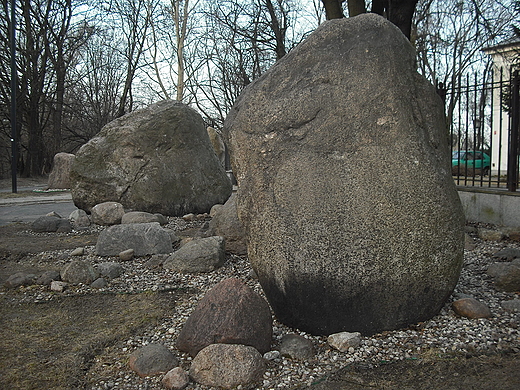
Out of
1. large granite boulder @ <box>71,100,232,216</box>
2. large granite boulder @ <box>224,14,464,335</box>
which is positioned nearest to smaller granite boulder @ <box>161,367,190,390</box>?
large granite boulder @ <box>224,14,464,335</box>

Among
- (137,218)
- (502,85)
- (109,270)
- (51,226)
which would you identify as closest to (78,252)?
(109,270)

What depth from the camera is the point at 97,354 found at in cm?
288

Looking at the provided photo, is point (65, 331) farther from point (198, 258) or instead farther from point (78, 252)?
point (78, 252)

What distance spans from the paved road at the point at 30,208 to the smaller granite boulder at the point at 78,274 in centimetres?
455

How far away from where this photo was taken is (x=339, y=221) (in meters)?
2.86

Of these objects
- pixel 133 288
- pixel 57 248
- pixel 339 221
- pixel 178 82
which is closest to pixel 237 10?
pixel 178 82

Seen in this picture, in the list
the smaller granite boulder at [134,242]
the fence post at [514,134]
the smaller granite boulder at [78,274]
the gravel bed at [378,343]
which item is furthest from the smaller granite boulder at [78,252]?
the fence post at [514,134]

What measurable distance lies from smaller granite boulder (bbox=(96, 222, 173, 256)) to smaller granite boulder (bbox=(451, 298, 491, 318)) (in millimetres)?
3444

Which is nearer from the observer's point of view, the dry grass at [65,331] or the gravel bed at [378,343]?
the gravel bed at [378,343]

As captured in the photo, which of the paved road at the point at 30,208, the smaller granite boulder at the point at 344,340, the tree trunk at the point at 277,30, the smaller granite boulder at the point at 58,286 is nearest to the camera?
the smaller granite boulder at the point at 344,340

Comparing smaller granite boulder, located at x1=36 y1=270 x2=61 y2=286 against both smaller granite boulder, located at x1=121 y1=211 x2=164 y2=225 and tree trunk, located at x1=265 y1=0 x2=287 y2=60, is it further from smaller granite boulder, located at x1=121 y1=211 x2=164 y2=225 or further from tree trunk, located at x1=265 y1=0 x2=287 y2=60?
tree trunk, located at x1=265 y1=0 x2=287 y2=60

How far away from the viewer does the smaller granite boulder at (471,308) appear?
3.12 meters

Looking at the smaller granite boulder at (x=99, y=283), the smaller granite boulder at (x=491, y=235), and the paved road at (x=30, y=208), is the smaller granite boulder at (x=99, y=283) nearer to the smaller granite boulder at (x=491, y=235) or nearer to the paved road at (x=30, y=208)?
the smaller granite boulder at (x=491, y=235)

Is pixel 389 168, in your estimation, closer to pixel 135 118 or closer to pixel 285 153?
pixel 285 153
